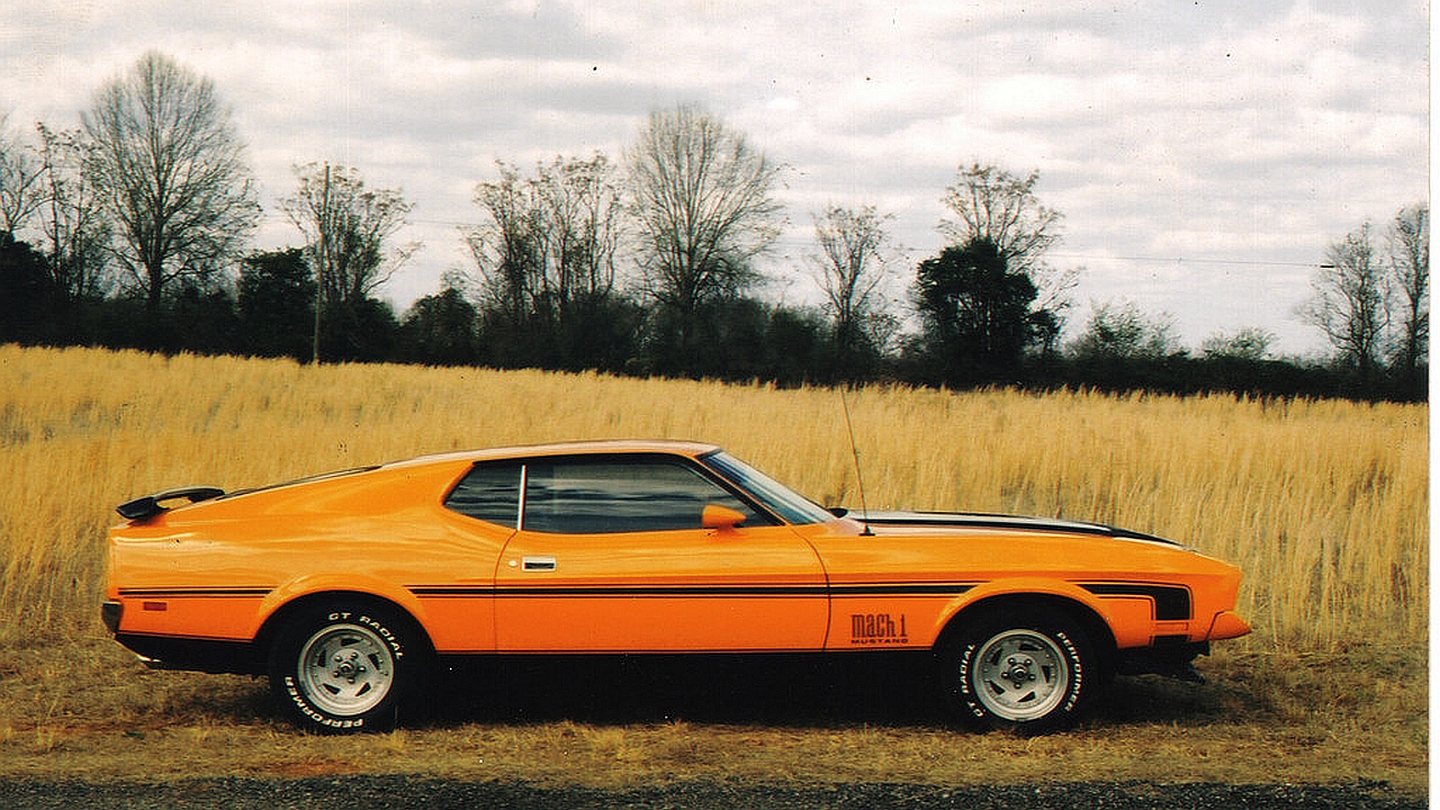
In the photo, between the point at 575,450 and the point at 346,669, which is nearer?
the point at 346,669

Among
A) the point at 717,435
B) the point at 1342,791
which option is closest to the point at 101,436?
the point at 717,435

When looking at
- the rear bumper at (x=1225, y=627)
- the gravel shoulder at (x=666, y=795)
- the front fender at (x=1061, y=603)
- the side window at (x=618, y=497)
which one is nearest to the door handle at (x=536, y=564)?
the side window at (x=618, y=497)

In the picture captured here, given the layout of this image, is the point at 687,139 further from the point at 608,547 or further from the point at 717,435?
the point at 608,547

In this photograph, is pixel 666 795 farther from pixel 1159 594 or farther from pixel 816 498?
pixel 816 498

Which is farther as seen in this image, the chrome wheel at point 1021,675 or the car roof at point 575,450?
the car roof at point 575,450

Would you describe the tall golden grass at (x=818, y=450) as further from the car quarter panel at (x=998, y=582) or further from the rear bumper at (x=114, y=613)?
the rear bumper at (x=114, y=613)

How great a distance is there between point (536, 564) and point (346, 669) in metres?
0.92

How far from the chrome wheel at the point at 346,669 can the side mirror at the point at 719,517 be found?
141 centimetres

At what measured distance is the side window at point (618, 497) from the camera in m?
5.65

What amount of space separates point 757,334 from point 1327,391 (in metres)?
7.13

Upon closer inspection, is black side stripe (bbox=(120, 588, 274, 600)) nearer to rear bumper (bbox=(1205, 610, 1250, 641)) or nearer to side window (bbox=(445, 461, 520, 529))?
side window (bbox=(445, 461, 520, 529))

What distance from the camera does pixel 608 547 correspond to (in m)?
5.56

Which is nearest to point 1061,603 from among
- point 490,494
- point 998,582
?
point 998,582

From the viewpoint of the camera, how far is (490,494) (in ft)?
18.8
